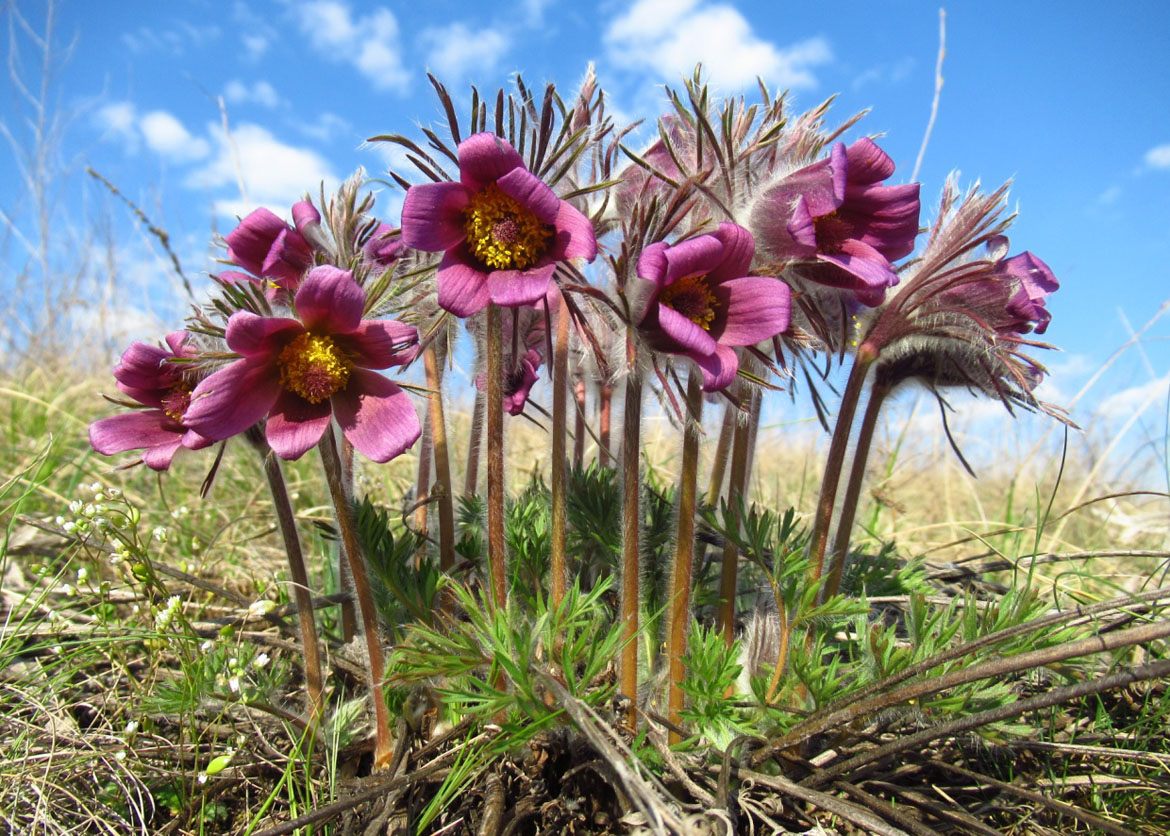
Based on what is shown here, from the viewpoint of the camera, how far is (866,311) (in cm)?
194

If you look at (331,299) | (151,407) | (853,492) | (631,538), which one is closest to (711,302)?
(631,538)

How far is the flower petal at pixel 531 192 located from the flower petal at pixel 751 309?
0.38 m

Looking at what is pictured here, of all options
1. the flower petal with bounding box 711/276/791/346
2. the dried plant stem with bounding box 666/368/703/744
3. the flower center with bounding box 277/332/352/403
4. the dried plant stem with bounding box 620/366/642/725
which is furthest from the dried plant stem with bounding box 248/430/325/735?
the flower petal with bounding box 711/276/791/346

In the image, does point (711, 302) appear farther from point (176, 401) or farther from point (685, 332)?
point (176, 401)

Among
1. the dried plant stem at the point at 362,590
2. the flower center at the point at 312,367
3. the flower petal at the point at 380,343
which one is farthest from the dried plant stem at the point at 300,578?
the flower petal at the point at 380,343

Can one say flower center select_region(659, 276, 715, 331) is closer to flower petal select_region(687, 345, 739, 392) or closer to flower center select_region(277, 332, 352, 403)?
flower petal select_region(687, 345, 739, 392)

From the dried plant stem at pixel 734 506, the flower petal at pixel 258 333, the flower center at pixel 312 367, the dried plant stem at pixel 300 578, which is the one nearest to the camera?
the flower petal at pixel 258 333

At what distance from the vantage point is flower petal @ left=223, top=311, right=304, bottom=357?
1.48m

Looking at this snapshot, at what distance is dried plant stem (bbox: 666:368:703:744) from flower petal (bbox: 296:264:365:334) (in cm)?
A: 69

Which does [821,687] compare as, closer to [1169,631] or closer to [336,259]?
[1169,631]

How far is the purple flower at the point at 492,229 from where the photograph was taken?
5.06 ft

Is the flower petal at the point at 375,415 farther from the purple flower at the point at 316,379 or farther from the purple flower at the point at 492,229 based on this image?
the purple flower at the point at 492,229

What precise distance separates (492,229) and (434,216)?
4.7 inches

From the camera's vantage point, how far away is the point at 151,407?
184 centimetres
